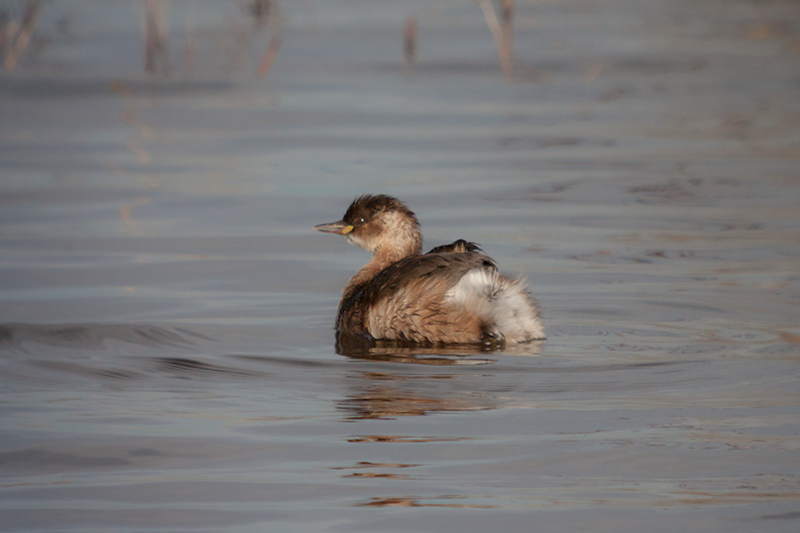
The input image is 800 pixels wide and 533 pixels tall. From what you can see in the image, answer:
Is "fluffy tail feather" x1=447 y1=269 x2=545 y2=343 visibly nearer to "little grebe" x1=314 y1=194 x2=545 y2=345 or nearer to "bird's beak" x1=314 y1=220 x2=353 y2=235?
"little grebe" x1=314 y1=194 x2=545 y2=345

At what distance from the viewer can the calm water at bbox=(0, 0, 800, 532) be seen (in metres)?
4.67

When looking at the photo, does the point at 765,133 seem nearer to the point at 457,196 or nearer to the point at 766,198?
the point at 766,198

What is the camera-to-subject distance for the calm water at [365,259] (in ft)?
15.3

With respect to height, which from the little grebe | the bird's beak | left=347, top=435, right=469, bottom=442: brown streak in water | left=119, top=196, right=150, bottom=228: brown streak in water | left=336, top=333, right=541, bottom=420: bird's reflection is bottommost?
left=347, top=435, right=469, bottom=442: brown streak in water

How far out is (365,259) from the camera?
954 centimetres

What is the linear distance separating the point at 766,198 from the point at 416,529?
23.1ft

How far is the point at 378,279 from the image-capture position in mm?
7078

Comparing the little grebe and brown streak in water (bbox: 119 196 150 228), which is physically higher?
brown streak in water (bbox: 119 196 150 228)

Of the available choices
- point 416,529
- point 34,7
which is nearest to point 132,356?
point 416,529

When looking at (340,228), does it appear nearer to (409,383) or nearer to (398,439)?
(409,383)

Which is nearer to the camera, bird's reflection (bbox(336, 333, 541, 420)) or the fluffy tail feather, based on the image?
bird's reflection (bbox(336, 333, 541, 420))

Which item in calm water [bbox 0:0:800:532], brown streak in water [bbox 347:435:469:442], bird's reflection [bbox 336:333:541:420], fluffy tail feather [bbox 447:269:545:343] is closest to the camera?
calm water [bbox 0:0:800:532]

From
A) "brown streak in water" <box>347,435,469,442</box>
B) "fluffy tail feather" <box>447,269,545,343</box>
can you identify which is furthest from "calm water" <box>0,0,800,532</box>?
"fluffy tail feather" <box>447,269,545,343</box>

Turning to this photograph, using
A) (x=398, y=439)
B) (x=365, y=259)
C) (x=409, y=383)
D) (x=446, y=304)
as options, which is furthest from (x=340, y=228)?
(x=398, y=439)
